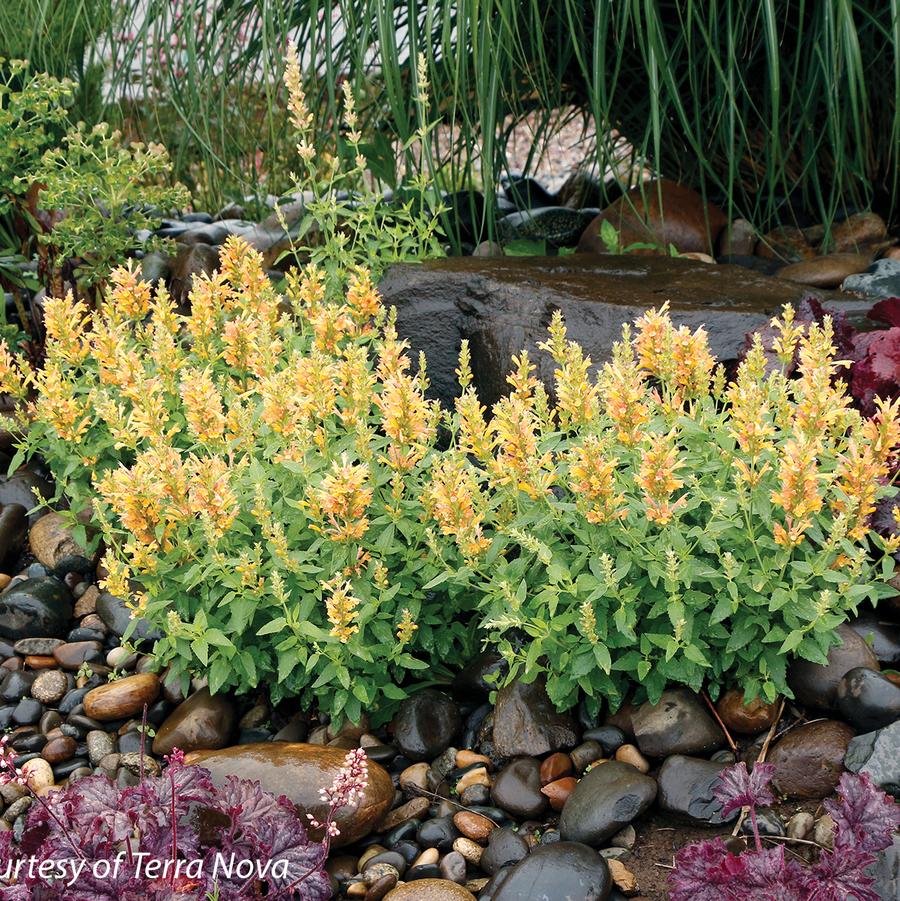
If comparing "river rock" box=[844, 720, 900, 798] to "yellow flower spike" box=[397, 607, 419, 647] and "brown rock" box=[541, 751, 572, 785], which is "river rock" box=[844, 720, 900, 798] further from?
"yellow flower spike" box=[397, 607, 419, 647]

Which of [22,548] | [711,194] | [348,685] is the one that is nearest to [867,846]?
[348,685]

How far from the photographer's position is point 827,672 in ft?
9.80

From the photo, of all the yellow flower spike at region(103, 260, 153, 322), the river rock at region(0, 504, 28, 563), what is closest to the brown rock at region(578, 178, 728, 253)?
the yellow flower spike at region(103, 260, 153, 322)

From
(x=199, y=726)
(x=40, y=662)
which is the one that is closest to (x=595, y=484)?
(x=199, y=726)

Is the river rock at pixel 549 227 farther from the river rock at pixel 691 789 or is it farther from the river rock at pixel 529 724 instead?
the river rock at pixel 691 789

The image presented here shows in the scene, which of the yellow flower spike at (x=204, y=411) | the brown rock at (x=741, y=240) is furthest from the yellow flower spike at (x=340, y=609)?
the brown rock at (x=741, y=240)

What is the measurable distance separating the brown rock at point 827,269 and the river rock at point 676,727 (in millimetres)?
2807

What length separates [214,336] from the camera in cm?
421

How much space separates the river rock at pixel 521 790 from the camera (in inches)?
118

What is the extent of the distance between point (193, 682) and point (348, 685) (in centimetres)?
86

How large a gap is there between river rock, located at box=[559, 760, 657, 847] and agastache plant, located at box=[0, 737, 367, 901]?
0.58 metres

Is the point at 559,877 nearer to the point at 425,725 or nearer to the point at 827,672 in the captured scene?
the point at 425,725

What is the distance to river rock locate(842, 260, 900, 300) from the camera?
4941 mm

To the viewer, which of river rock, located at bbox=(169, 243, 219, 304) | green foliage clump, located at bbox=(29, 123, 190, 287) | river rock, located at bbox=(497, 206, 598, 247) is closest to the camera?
green foliage clump, located at bbox=(29, 123, 190, 287)
